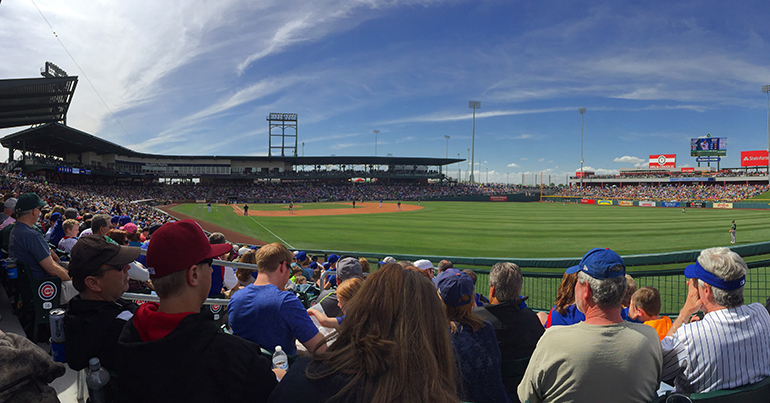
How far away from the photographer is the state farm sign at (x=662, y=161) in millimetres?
99188

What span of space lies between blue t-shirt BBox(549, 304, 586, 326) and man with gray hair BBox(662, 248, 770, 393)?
111cm

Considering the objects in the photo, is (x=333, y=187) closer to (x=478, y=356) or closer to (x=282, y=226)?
A: (x=282, y=226)

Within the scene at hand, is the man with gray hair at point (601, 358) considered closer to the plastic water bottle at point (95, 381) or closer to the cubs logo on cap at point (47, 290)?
the plastic water bottle at point (95, 381)

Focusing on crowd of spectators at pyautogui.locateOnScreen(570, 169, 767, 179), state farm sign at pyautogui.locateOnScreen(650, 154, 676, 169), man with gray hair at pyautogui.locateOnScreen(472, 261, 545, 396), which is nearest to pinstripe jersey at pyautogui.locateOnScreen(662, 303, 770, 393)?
man with gray hair at pyautogui.locateOnScreen(472, 261, 545, 396)

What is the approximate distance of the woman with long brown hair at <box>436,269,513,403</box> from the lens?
2.49 meters

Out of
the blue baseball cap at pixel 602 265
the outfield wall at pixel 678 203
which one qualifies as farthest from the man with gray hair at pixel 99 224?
the outfield wall at pixel 678 203

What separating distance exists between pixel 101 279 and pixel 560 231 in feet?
84.3

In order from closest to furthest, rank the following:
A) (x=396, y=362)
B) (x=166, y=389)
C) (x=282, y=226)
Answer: (x=396, y=362) → (x=166, y=389) → (x=282, y=226)

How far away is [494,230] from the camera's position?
81.9ft

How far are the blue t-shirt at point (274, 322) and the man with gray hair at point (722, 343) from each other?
2.74 meters

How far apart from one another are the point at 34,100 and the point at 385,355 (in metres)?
37.8

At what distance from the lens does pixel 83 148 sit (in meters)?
54.4

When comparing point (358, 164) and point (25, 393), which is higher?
point (358, 164)

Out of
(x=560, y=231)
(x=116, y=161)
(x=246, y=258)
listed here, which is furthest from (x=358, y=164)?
(x=246, y=258)
